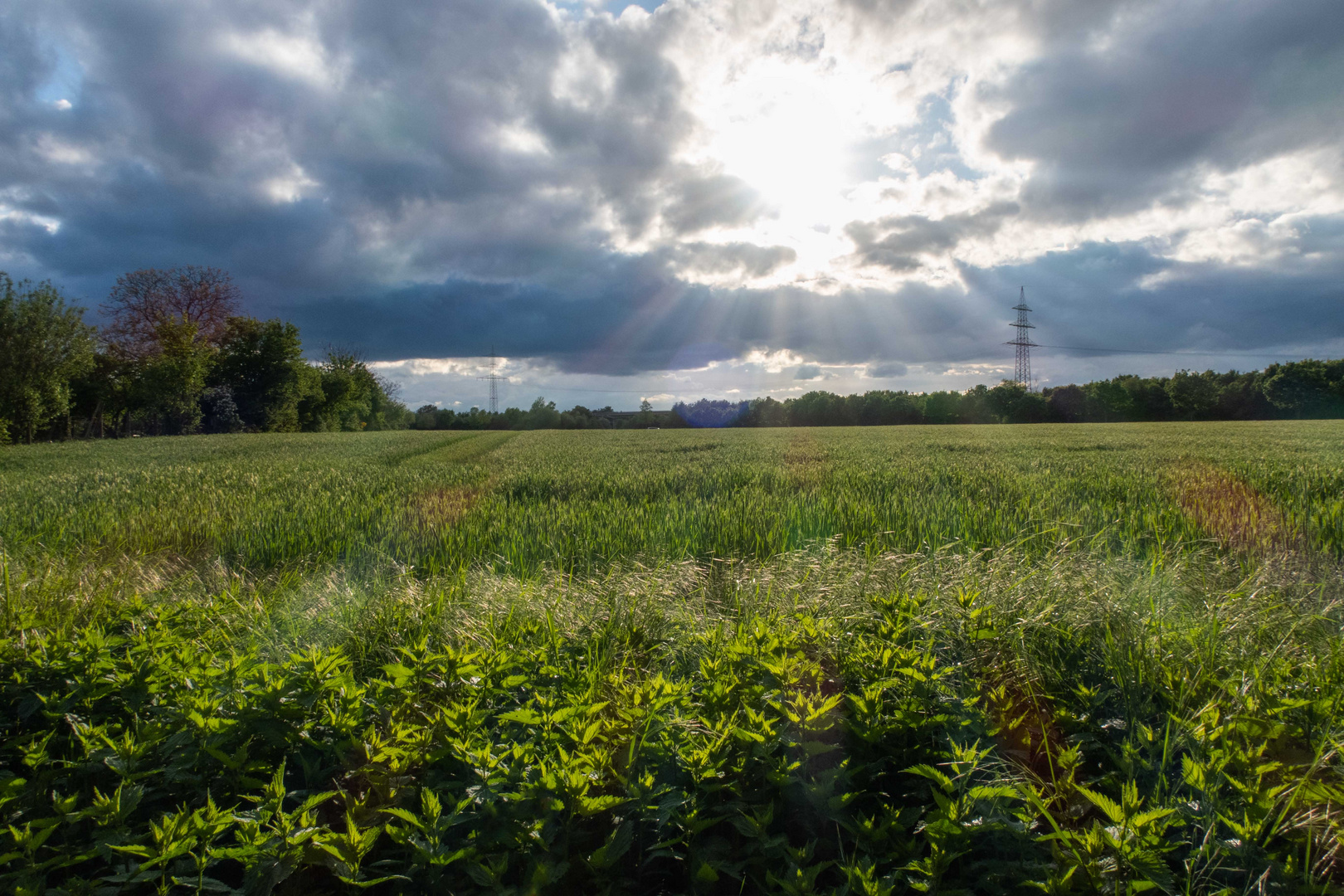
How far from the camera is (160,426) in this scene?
44500mm

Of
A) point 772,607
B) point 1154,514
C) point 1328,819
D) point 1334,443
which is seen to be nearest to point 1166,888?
point 1328,819

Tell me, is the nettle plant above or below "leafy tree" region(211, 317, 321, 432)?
below

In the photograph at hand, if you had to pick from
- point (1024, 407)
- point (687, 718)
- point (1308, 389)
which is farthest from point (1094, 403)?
point (687, 718)

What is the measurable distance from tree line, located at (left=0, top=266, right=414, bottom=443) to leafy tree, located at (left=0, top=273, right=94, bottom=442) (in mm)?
45

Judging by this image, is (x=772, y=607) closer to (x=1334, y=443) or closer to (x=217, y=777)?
(x=217, y=777)

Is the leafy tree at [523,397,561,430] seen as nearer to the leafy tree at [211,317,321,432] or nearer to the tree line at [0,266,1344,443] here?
the tree line at [0,266,1344,443]

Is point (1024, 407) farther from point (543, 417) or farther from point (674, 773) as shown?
point (674, 773)

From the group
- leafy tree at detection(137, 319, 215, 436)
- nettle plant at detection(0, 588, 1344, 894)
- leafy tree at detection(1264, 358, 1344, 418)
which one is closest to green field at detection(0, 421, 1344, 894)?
nettle plant at detection(0, 588, 1344, 894)

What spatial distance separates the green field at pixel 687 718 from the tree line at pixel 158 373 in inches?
1435

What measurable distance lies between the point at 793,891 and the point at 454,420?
269ft

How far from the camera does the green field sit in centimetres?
141

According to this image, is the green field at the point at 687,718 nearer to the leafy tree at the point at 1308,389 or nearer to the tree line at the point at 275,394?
the tree line at the point at 275,394

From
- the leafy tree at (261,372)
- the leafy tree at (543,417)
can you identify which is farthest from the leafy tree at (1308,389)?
the leafy tree at (261,372)

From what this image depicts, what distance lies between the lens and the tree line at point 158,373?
93.6 ft
